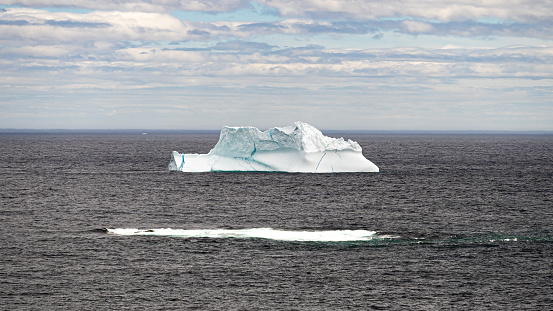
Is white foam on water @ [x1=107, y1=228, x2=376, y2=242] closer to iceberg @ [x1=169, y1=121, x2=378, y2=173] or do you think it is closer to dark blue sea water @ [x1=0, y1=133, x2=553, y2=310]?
dark blue sea water @ [x1=0, y1=133, x2=553, y2=310]

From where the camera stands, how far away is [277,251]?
1104 inches

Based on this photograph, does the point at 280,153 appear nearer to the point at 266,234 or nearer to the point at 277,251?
the point at 266,234

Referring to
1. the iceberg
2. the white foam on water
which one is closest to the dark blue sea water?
the white foam on water

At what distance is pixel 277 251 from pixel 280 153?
32.6 meters

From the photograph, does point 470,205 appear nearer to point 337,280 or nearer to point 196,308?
point 337,280

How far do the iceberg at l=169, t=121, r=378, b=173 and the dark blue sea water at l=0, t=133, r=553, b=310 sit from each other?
6.47 m

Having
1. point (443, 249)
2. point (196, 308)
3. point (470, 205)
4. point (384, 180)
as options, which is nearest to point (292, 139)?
point (384, 180)

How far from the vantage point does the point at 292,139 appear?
188 ft

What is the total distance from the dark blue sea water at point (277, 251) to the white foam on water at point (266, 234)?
0.66 m

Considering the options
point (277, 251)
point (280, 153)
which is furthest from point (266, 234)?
point (280, 153)

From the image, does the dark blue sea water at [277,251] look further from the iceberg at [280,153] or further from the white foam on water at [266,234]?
the iceberg at [280,153]

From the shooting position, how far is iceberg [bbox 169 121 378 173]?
57688mm

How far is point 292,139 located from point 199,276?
33976mm

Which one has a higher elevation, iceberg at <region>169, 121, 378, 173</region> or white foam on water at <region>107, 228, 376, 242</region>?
iceberg at <region>169, 121, 378, 173</region>
